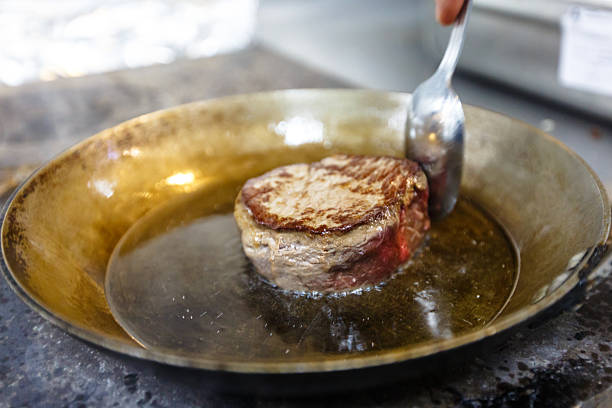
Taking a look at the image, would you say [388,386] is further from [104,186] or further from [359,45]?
[359,45]

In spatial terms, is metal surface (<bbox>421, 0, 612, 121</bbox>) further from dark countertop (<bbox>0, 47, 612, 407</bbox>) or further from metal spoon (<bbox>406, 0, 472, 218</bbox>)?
dark countertop (<bbox>0, 47, 612, 407</bbox>)

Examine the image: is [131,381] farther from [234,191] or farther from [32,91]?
[32,91]

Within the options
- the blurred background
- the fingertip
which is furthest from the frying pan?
the blurred background

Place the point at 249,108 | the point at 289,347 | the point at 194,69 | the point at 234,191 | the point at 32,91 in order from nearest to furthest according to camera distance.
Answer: the point at 289,347, the point at 234,191, the point at 249,108, the point at 32,91, the point at 194,69

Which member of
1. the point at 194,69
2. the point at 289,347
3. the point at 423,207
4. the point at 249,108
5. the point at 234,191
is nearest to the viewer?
the point at 289,347

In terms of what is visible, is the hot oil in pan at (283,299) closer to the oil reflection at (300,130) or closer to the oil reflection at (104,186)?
the oil reflection at (104,186)

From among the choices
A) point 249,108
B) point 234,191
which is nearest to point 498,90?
point 249,108
